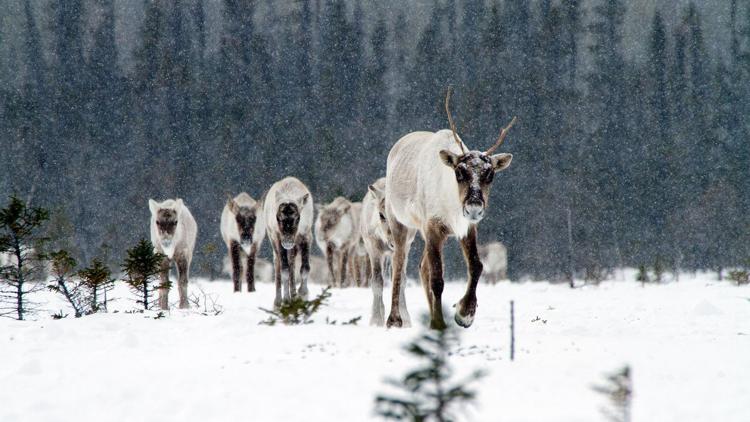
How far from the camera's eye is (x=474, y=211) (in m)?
6.64

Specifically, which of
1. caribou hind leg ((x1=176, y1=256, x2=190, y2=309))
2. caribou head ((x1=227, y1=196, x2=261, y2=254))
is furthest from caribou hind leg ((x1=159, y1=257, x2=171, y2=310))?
caribou head ((x1=227, y1=196, x2=261, y2=254))

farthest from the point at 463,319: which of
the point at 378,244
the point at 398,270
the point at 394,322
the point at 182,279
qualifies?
the point at 182,279

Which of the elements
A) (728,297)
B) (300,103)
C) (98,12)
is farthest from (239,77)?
(728,297)

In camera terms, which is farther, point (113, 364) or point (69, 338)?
point (69, 338)

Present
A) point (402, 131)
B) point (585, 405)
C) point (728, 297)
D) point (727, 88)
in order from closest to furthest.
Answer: point (585, 405), point (728, 297), point (727, 88), point (402, 131)

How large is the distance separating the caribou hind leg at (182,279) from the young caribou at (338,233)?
793cm

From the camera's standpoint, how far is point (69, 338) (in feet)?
24.4

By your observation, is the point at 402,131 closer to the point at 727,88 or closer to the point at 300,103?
the point at 300,103

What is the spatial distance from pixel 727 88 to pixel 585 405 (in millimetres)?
56890

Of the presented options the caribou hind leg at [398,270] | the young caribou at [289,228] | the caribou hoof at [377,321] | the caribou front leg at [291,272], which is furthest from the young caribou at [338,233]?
the caribou hind leg at [398,270]

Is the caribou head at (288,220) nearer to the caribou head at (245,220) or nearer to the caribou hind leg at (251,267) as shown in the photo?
the caribou head at (245,220)

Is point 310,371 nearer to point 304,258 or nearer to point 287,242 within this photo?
point 287,242

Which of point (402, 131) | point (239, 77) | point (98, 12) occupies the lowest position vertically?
point (402, 131)

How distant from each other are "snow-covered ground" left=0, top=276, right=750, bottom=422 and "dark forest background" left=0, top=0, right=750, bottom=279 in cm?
3954
